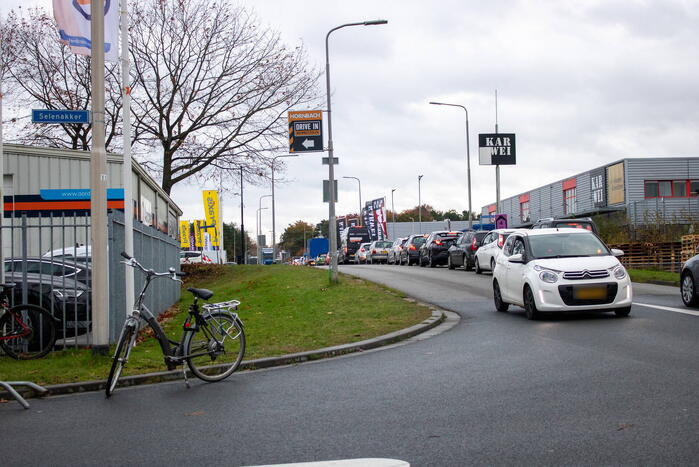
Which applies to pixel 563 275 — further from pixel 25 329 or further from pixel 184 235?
pixel 184 235

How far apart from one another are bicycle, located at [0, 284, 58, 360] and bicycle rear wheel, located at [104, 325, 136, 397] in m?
2.38

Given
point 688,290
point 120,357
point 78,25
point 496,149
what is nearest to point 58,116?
point 78,25

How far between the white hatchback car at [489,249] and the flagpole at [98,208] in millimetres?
17671

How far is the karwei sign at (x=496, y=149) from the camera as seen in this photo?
41312 millimetres

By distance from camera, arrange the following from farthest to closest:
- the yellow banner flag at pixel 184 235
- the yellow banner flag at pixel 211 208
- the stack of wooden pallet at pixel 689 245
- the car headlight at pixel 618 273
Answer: the yellow banner flag at pixel 184 235 < the yellow banner flag at pixel 211 208 < the stack of wooden pallet at pixel 689 245 < the car headlight at pixel 618 273

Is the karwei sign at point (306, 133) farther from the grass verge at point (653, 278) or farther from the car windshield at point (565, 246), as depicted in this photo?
the grass verge at point (653, 278)

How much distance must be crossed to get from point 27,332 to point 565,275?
805cm

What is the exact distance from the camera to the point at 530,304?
12.7 meters

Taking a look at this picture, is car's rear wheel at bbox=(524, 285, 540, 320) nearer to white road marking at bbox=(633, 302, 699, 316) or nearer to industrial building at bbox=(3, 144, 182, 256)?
white road marking at bbox=(633, 302, 699, 316)

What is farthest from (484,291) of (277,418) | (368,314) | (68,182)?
(277,418)

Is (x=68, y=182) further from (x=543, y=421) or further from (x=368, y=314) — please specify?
(x=543, y=421)

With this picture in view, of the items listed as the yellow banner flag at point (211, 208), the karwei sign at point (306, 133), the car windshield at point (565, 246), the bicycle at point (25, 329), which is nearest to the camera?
the bicycle at point (25, 329)

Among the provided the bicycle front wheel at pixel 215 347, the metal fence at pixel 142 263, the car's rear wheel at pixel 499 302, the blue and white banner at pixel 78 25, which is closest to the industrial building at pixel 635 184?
the metal fence at pixel 142 263

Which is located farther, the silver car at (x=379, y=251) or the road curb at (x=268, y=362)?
the silver car at (x=379, y=251)
